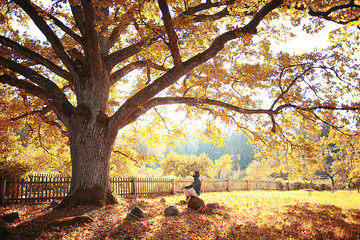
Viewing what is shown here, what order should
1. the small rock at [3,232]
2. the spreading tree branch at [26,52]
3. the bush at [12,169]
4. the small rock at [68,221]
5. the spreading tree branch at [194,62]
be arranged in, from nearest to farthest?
the small rock at [3,232], the small rock at [68,221], the spreading tree branch at [194,62], the spreading tree branch at [26,52], the bush at [12,169]

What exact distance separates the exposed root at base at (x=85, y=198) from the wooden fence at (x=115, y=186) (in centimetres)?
432

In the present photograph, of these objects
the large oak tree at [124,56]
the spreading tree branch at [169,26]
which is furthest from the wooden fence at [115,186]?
the spreading tree branch at [169,26]

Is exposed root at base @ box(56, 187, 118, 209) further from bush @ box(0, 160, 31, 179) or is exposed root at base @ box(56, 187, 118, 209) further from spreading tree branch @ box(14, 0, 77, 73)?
spreading tree branch @ box(14, 0, 77, 73)

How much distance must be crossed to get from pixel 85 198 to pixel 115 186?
6743 millimetres

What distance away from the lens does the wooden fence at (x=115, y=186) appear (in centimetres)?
1080

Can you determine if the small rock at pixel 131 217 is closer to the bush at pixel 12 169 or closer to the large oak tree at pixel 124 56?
the large oak tree at pixel 124 56

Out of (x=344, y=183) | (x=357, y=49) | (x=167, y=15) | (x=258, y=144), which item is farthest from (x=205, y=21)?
(x=344, y=183)

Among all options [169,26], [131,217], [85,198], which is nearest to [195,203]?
[131,217]

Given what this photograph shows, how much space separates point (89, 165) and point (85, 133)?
125 centimetres

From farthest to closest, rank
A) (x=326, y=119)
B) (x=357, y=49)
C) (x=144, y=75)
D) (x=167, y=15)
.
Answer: (x=144, y=75), (x=326, y=119), (x=357, y=49), (x=167, y=15)

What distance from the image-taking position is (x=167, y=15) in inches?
257

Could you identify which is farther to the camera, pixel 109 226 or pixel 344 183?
pixel 344 183

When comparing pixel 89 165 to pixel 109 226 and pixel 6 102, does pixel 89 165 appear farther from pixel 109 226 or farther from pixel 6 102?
pixel 6 102

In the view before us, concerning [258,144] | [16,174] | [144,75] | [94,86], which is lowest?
[16,174]
